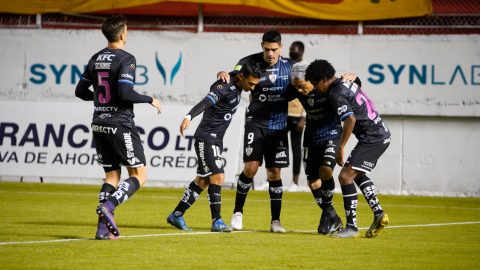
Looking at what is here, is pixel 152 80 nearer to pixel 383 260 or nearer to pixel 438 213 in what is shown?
pixel 438 213

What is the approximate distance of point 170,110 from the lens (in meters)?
12.3

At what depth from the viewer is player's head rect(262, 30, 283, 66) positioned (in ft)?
20.9

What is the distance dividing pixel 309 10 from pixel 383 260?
361 inches

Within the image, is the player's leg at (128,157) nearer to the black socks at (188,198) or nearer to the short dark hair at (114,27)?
the short dark hair at (114,27)

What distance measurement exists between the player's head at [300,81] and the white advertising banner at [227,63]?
6723 mm

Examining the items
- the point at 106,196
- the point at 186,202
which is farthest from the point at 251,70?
the point at 106,196

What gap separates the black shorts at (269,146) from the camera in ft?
21.0

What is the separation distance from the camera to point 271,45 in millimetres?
6406

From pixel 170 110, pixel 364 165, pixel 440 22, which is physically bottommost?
pixel 364 165

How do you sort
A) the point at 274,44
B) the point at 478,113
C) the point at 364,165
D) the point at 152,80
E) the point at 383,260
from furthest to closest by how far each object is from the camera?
the point at 152,80, the point at 478,113, the point at 274,44, the point at 364,165, the point at 383,260

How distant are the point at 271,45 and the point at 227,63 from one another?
6729mm

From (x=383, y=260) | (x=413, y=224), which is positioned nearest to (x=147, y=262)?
(x=383, y=260)

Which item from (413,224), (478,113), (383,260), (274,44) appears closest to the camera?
(383,260)

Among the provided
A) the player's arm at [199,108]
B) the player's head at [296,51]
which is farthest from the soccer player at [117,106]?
the player's head at [296,51]
